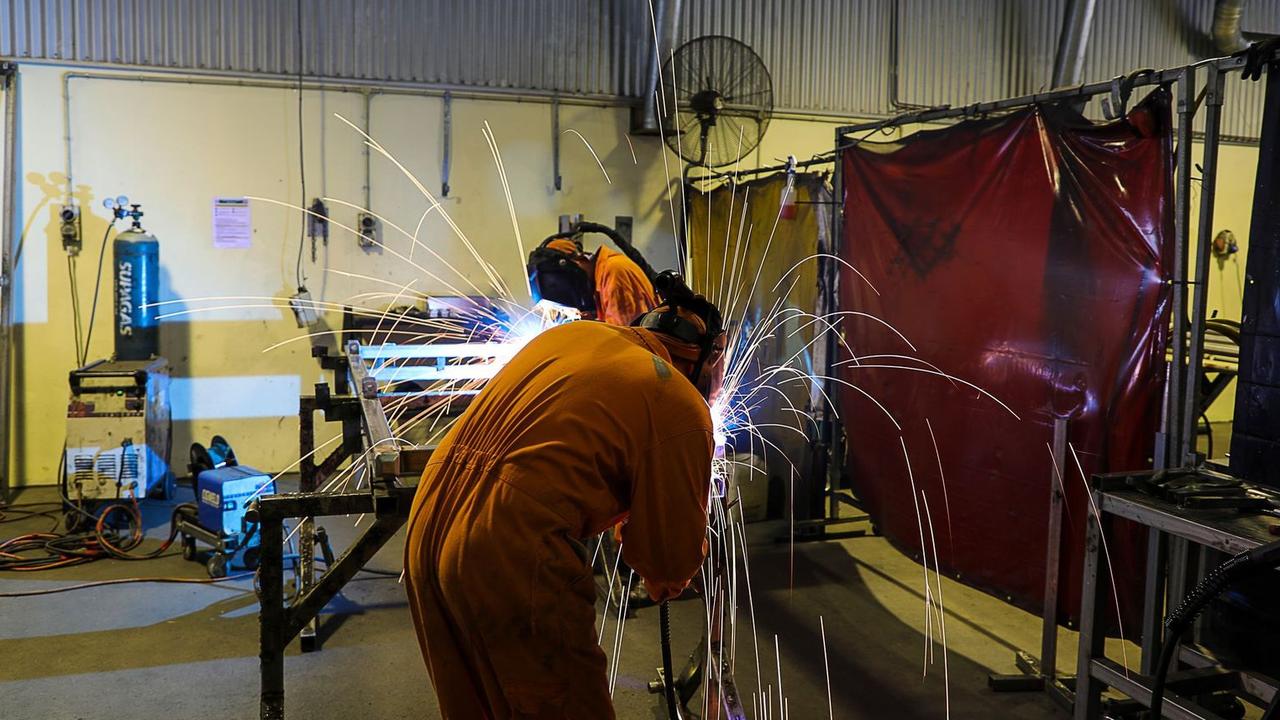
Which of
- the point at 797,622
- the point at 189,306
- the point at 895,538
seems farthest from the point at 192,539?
the point at 895,538

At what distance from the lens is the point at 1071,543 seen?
370 cm

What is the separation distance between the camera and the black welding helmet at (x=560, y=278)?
3.89 meters

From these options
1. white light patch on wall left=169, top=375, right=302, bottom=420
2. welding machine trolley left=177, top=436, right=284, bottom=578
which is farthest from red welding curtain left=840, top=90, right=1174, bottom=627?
white light patch on wall left=169, top=375, right=302, bottom=420

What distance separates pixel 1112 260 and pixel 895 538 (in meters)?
1.98

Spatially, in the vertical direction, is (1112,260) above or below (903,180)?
below

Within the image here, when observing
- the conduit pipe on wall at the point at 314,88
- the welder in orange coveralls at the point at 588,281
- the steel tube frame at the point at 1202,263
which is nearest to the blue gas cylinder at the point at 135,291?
the conduit pipe on wall at the point at 314,88

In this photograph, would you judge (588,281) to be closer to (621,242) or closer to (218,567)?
(621,242)

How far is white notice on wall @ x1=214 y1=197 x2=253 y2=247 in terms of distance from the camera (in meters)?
6.30

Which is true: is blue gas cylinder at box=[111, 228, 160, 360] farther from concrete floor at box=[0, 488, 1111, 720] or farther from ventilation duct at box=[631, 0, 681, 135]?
ventilation duct at box=[631, 0, 681, 135]

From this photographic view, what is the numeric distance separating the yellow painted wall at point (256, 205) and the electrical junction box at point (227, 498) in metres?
1.93

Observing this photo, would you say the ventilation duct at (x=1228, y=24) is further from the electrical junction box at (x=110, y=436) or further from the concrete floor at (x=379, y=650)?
the electrical junction box at (x=110, y=436)

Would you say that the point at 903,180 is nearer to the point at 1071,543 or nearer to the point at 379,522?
the point at 1071,543

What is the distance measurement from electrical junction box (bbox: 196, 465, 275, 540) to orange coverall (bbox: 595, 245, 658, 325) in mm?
1793

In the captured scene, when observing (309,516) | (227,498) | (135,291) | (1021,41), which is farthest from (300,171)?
(1021,41)
